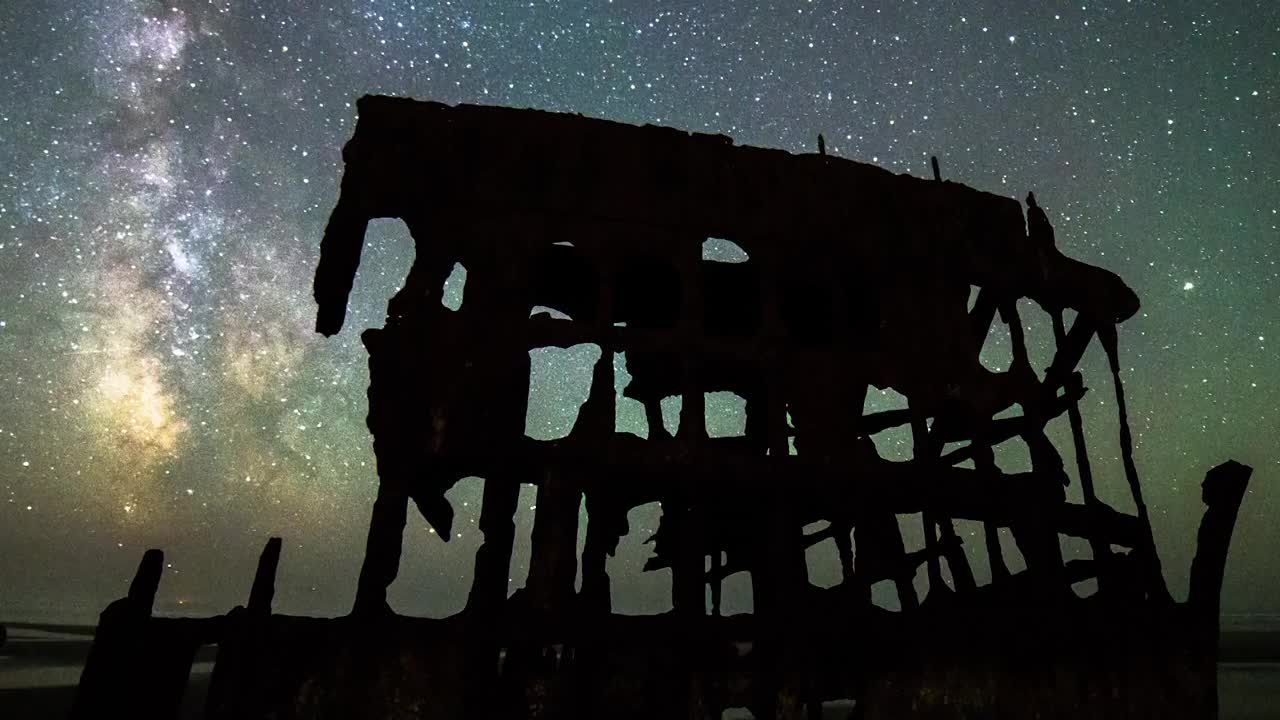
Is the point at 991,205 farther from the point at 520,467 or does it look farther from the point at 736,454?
the point at 520,467

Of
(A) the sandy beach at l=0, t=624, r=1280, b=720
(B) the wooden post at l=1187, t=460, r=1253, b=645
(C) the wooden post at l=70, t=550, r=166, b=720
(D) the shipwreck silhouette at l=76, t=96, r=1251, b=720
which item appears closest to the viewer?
(C) the wooden post at l=70, t=550, r=166, b=720

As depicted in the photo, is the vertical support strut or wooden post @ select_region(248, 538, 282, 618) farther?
the vertical support strut

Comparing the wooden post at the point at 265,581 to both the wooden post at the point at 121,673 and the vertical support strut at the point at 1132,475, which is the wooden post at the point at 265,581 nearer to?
the wooden post at the point at 121,673

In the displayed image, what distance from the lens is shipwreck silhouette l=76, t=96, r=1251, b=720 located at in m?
3.87

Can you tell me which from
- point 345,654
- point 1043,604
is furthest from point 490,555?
point 1043,604

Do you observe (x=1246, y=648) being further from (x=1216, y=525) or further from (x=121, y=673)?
(x=121, y=673)

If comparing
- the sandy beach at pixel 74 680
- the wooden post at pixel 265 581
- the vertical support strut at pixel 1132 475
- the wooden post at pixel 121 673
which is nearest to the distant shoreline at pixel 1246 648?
the sandy beach at pixel 74 680

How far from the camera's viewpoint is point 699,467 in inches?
176

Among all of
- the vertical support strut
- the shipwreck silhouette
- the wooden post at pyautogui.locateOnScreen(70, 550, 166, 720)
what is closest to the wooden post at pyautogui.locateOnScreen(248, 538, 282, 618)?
the shipwreck silhouette

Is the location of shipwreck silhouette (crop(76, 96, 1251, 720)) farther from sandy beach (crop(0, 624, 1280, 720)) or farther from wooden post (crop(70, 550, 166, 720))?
sandy beach (crop(0, 624, 1280, 720))

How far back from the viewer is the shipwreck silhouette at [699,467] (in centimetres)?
387

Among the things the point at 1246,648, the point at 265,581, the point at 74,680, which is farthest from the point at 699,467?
the point at 1246,648

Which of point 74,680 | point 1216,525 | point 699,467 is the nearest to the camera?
point 699,467

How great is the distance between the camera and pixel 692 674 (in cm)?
387
